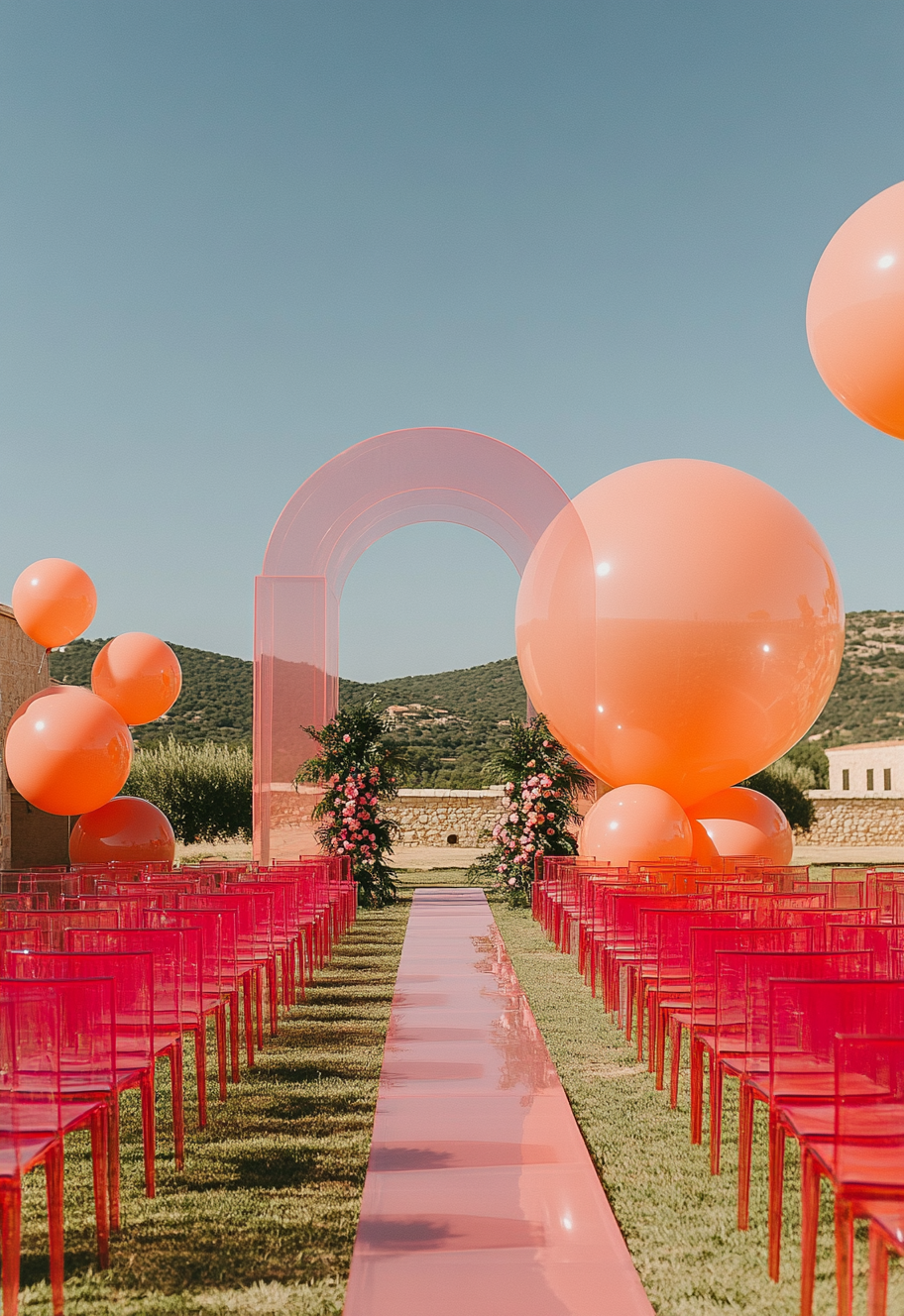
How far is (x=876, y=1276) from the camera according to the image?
2.34m

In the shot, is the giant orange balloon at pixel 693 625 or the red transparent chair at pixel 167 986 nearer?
the red transparent chair at pixel 167 986

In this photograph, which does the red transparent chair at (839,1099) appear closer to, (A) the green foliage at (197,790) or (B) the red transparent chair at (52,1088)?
(B) the red transparent chair at (52,1088)

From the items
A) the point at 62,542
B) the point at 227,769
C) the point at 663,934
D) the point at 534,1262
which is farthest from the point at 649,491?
the point at 62,542

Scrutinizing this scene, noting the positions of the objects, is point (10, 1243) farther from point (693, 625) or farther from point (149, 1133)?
point (693, 625)

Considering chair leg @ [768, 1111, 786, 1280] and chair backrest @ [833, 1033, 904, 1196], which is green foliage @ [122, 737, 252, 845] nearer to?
chair leg @ [768, 1111, 786, 1280]

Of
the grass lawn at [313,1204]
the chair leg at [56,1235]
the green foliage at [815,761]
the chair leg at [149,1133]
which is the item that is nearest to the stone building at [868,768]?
the green foliage at [815,761]

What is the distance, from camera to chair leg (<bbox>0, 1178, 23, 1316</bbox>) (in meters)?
2.63

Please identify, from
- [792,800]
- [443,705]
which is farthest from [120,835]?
[443,705]

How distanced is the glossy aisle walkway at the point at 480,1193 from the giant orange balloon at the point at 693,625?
15.1 feet

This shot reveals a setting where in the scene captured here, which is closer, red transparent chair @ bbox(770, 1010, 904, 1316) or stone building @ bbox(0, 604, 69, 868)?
red transparent chair @ bbox(770, 1010, 904, 1316)

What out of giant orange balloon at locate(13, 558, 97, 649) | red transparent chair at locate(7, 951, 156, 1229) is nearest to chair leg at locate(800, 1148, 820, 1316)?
red transparent chair at locate(7, 951, 156, 1229)

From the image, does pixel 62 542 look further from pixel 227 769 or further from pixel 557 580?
pixel 557 580

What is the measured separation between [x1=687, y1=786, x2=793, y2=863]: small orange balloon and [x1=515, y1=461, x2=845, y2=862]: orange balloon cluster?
0.10 meters

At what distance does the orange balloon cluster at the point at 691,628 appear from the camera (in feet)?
35.0
